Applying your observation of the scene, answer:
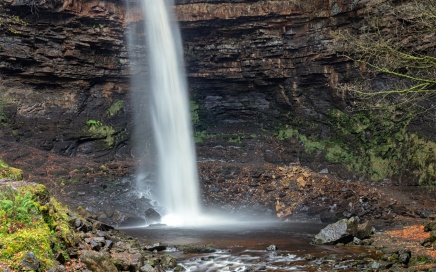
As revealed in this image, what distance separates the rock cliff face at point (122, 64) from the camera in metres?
17.6

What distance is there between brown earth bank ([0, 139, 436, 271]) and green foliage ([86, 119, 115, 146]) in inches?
60.7

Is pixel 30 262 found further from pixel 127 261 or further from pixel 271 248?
pixel 271 248

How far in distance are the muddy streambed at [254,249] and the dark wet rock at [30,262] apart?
144 inches

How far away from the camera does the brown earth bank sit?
13383 millimetres

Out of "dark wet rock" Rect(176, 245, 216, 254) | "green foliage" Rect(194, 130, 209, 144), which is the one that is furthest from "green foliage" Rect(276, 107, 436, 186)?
"dark wet rock" Rect(176, 245, 216, 254)

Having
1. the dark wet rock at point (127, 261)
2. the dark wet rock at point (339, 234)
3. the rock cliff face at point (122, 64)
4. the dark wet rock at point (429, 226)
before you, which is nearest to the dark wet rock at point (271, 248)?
the dark wet rock at point (339, 234)

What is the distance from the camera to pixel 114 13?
724 inches

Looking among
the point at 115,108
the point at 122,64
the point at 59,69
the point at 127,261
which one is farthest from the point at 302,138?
the point at 127,261

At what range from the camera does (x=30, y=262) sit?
3.80 meters

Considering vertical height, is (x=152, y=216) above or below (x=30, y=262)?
below

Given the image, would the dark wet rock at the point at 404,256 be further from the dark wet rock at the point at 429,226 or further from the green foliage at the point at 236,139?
the green foliage at the point at 236,139

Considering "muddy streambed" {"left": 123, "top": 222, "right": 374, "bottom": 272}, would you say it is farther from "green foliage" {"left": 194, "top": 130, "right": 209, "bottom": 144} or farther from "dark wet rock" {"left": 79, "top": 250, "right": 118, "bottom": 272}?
"green foliage" {"left": 194, "top": 130, "right": 209, "bottom": 144}

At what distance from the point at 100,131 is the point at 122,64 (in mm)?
3570

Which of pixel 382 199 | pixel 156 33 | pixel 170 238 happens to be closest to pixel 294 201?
pixel 382 199
